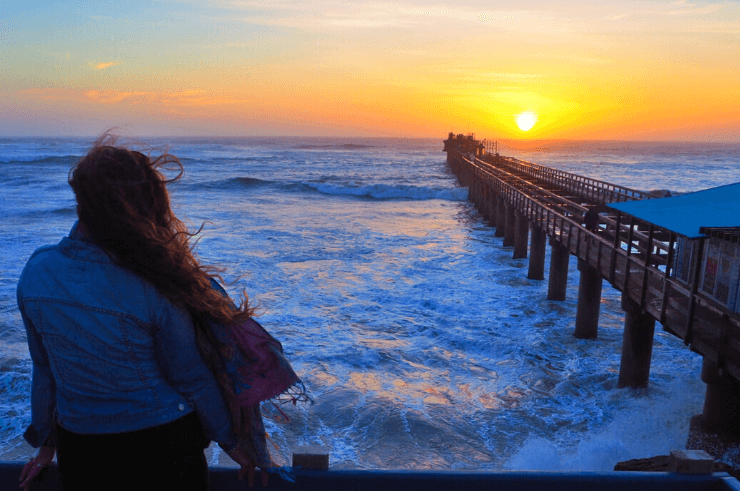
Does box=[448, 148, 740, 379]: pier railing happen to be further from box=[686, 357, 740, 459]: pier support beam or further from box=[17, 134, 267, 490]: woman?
box=[17, 134, 267, 490]: woman

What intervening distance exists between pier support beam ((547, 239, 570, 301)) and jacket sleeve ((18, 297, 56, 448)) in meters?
14.4

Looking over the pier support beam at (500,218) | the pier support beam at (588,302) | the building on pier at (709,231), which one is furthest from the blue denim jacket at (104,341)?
the pier support beam at (500,218)

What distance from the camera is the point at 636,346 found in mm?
9703

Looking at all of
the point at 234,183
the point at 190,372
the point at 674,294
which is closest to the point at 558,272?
the point at 674,294

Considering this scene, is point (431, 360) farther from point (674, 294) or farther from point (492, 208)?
point (492, 208)

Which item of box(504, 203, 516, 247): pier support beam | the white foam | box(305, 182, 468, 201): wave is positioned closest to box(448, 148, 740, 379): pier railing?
the white foam

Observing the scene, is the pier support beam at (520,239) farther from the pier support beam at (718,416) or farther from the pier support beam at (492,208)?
the pier support beam at (718,416)

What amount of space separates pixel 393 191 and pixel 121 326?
2085 inches

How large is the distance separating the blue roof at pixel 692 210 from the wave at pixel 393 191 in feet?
129

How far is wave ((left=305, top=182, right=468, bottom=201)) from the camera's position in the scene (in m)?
50.2

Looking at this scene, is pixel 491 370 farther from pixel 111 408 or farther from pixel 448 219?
pixel 448 219

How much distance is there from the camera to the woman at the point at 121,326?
1715 millimetres

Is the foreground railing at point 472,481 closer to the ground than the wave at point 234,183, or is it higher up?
higher up

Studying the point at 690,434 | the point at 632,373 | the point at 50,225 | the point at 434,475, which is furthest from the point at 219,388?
the point at 50,225
